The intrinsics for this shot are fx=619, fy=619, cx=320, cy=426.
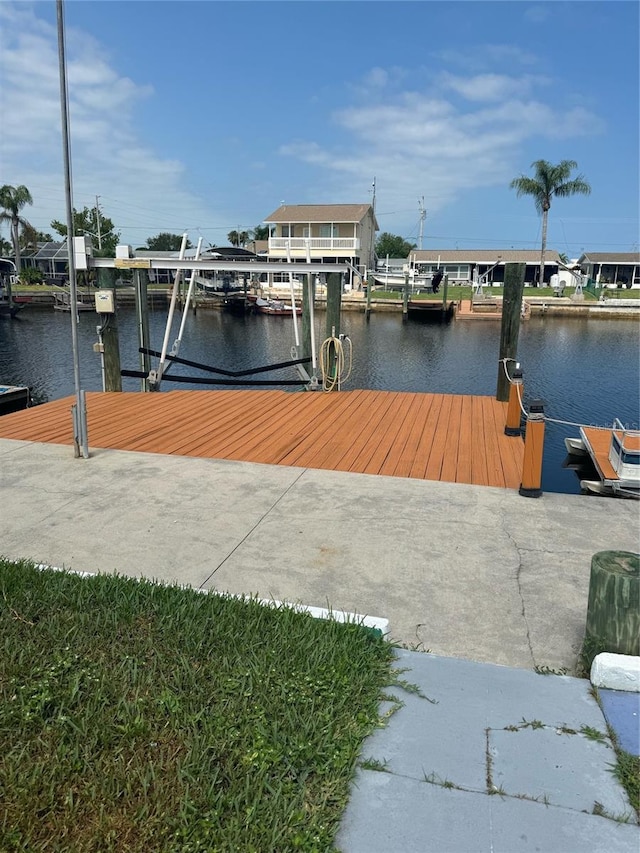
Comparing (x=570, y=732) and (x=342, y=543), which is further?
(x=342, y=543)

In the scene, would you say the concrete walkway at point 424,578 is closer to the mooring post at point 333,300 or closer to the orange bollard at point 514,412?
the orange bollard at point 514,412

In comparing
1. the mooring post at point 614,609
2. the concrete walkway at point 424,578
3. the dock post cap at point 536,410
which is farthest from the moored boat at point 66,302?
the mooring post at point 614,609

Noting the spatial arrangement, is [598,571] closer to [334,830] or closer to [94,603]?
[334,830]

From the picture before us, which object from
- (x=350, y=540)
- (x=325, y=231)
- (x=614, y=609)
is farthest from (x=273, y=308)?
(x=614, y=609)

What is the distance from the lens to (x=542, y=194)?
5309 cm

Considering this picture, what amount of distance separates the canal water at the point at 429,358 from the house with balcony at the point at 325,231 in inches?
466

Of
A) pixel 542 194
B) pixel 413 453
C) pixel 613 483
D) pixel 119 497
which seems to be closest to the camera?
pixel 119 497

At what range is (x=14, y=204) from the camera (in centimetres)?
6047

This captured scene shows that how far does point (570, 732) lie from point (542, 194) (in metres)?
57.7

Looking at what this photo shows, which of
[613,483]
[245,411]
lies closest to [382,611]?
[613,483]

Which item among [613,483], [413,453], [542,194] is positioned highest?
[542,194]

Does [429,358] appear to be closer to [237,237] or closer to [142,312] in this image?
[142,312]

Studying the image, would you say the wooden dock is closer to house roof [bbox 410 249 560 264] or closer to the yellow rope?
the yellow rope

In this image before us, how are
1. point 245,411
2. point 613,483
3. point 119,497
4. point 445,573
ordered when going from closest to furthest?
point 445,573, point 119,497, point 613,483, point 245,411
